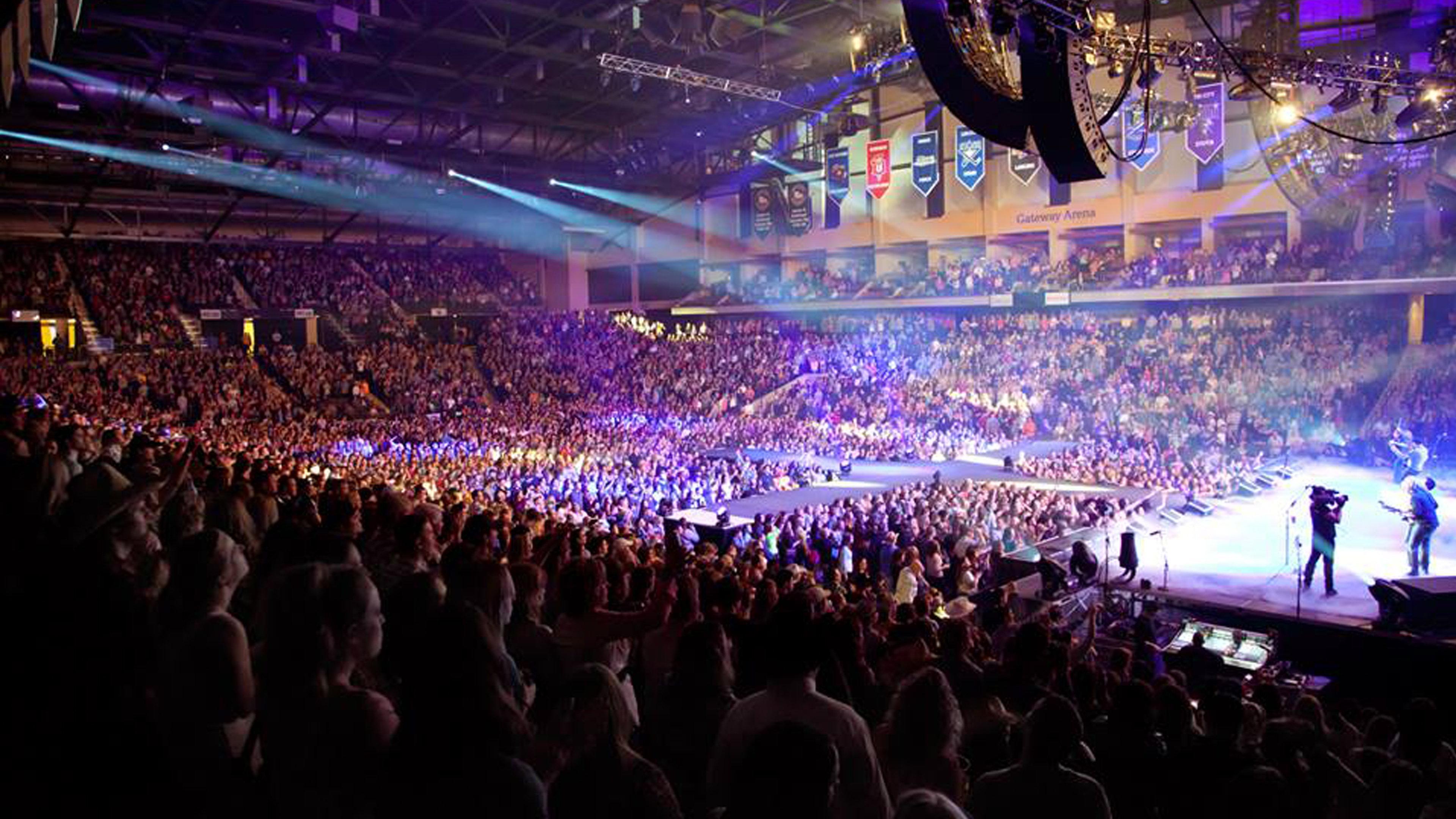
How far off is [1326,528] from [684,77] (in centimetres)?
1646

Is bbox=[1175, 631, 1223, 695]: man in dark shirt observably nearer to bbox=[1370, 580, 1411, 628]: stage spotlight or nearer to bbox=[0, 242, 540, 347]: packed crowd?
bbox=[1370, 580, 1411, 628]: stage spotlight

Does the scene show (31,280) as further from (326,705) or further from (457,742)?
(457,742)

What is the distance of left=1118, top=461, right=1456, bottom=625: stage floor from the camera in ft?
37.2

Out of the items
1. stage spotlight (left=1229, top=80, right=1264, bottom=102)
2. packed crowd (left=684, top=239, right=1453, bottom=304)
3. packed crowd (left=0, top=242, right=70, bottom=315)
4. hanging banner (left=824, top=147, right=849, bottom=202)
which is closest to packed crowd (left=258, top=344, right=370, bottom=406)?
packed crowd (left=0, top=242, right=70, bottom=315)

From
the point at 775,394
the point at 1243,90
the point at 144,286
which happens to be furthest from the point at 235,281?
the point at 1243,90

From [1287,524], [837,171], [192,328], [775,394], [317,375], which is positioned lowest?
[1287,524]

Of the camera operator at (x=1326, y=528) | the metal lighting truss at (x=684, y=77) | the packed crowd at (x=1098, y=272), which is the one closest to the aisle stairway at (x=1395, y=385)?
the packed crowd at (x=1098, y=272)

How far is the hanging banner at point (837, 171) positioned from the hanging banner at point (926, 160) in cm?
263

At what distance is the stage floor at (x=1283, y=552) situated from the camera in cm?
1135

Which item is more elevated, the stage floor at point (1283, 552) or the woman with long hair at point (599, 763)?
the woman with long hair at point (599, 763)

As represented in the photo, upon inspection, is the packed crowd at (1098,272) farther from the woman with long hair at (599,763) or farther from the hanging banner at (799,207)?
the woman with long hair at (599,763)

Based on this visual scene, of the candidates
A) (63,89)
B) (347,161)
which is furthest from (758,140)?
(63,89)

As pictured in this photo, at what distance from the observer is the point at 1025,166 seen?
26.2m

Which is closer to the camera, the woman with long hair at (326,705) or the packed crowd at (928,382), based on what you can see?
the woman with long hair at (326,705)
